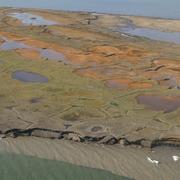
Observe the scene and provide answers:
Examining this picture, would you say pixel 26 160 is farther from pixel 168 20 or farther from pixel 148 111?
pixel 168 20

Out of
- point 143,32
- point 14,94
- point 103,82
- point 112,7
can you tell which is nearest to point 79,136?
point 14,94

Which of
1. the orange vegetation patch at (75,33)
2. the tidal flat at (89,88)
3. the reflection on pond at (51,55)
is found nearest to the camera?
the tidal flat at (89,88)

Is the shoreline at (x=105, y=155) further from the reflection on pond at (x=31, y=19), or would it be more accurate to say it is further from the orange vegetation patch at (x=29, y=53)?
the reflection on pond at (x=31, y=19)

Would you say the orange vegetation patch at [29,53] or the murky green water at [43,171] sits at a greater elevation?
the orange vegetation patch at [29,53]

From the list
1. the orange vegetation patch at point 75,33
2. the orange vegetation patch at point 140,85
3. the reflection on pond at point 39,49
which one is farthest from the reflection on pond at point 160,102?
the orange vegetation patch at point 75,33

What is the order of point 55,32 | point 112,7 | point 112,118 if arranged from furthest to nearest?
point 112,7
point 55,32
point 112,118

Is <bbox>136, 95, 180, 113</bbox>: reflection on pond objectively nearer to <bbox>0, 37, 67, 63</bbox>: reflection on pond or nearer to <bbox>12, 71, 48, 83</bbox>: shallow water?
<bbox>12, 71, 48, 83</bbox>: shallow water

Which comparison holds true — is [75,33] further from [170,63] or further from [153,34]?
[170,63]
